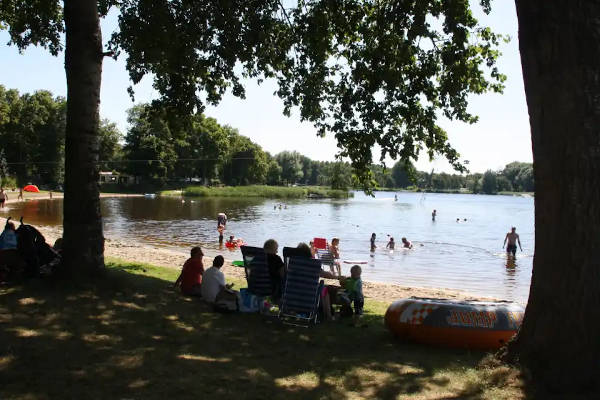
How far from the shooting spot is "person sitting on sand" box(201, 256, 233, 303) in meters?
7.57

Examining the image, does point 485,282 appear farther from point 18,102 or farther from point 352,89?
point 18,102

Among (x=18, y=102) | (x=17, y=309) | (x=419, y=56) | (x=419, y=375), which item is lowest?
(x=419, y=375)

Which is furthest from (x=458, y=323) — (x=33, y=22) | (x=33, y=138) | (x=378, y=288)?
(x=33, y=138)

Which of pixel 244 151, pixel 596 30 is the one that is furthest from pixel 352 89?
pixel 244 151

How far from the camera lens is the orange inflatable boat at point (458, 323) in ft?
19.8

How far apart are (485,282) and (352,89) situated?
32.2 ft

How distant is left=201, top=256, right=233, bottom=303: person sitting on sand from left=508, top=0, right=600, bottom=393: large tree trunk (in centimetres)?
441

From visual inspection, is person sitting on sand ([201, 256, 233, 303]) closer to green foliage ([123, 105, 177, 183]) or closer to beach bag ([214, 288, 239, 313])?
beach bag ([214, 288, 239, 313])

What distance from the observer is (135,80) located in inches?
466

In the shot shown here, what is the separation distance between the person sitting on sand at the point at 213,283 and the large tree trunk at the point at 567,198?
173 inches

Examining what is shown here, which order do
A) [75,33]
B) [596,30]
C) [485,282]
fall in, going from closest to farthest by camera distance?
[596,30], [75,33], [485,282]

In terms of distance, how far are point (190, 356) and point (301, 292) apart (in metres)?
2.28

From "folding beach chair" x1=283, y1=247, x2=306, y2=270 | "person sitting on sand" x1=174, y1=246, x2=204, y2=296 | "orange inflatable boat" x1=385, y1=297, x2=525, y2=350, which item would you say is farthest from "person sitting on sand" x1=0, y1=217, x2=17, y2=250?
"orange inflatable boat" x1=385, y1=297, x2=525, y2=350

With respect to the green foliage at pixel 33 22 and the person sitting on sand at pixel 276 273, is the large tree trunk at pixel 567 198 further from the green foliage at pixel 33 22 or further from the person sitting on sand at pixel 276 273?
the green foliage at pixel 33 22
